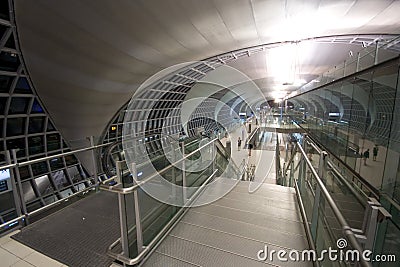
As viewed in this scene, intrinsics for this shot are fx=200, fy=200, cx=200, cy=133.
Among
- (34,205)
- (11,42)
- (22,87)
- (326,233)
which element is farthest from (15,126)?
(326,233)

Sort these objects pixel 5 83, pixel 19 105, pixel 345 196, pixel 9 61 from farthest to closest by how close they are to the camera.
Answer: pixel 19 105, pixel 5 83, pixel 9 61, pixel 345 196

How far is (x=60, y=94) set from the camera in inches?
351

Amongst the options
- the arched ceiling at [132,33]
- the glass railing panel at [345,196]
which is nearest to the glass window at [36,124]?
the arched ceiling at [132,33]

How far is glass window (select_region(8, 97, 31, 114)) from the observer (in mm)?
9066

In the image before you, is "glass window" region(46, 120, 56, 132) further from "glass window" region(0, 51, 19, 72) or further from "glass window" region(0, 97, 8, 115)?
"glass window" region(0, 51, 19, 72)

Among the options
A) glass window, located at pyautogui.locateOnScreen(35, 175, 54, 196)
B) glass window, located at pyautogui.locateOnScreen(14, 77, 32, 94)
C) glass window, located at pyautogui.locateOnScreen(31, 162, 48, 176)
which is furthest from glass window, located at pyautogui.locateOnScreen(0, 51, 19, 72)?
glass window, located at pyautogui.locateOnScreen(35, 175, 54, 196)

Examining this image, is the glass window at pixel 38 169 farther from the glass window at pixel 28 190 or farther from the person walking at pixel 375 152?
the person walking at pixel 375 152

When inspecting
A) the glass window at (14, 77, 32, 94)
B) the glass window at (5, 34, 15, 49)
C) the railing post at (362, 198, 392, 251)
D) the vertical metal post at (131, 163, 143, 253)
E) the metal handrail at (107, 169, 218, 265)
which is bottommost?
the metal handrail at (107, 169, 218, 265)

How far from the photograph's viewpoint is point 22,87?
29.5 feet

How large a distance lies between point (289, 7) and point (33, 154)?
44.3 ft

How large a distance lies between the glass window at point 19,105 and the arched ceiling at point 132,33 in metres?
1.01

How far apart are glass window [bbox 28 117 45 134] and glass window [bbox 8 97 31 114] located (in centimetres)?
69

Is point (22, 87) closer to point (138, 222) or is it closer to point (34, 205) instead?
point (34, 205)

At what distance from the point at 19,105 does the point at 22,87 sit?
979 millimetres
